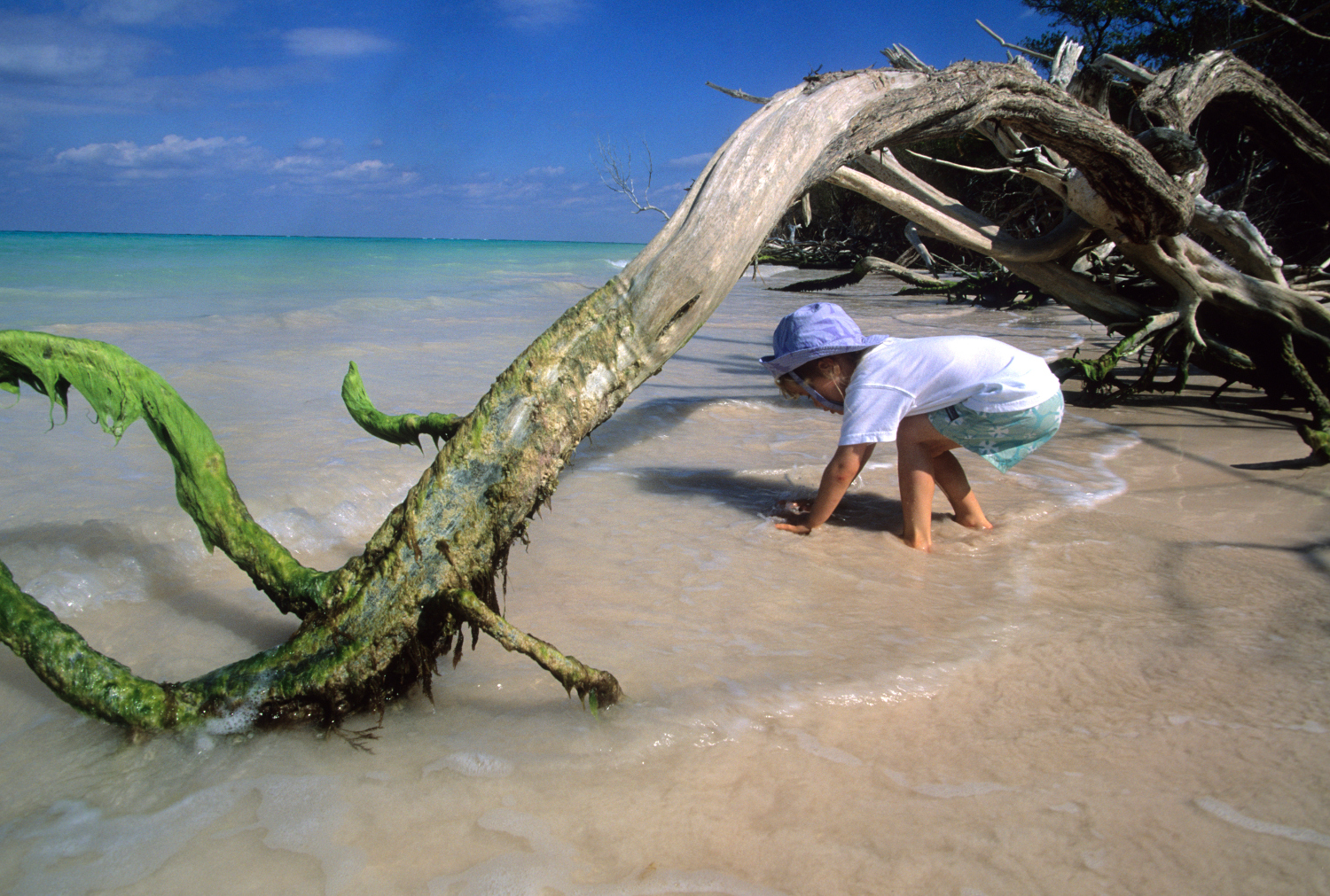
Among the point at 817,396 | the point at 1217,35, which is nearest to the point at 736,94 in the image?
the point at 817,396

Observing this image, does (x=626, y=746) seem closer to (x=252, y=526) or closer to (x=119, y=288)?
(x=252, y=526)

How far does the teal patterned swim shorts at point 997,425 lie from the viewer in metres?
3.08

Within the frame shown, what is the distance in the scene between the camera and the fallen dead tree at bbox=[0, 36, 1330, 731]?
5.93 ft

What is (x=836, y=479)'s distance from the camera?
302cm

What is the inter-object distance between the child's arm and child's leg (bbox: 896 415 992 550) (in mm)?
176

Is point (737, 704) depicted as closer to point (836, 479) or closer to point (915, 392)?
point (836, 479)

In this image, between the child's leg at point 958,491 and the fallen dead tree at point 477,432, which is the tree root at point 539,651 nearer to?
the fallen dead tree at point 477,432

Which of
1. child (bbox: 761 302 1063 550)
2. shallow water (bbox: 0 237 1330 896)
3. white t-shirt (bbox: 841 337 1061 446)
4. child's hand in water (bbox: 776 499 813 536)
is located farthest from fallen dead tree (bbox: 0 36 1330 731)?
child's hand in water (bbox: 776 499 813 536)

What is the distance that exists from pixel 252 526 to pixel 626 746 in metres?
1.14

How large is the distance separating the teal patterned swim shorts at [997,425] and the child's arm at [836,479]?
344 millimetres

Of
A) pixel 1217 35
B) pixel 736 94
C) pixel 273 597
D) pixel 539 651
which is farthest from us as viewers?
pixel 1217 35

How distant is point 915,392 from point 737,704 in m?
1.59

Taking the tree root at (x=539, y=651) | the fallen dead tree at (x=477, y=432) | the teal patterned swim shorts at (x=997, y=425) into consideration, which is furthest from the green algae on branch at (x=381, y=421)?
the teal patterned swim shorts at (x=997, y=425)

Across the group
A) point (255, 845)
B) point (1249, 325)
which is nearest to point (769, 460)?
point (255, 845)
